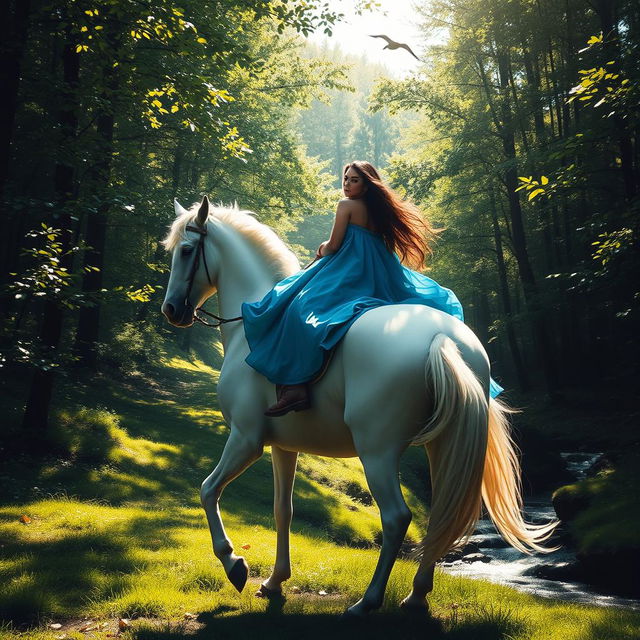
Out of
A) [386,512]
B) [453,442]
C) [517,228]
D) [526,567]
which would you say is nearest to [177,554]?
[386,512]

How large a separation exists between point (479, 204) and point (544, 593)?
21.3 metres

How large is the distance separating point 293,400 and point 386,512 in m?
1.16

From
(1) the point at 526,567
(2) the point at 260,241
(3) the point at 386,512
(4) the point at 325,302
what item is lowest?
(1) the point at 526,567

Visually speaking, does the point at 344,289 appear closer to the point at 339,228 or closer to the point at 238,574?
the point at 339,228

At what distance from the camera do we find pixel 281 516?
5.73m

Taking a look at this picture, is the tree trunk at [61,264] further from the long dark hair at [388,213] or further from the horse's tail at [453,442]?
the horse's tail at [453,442]

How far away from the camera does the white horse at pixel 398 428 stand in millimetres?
4254

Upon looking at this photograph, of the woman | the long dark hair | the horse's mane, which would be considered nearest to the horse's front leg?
the woman

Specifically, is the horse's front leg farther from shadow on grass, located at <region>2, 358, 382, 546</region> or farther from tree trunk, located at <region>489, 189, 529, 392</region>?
tree trunk, located at <region>489, 189, 529, 392</region>

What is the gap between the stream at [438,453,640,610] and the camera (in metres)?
7.89

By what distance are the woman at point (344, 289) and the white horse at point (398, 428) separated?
0.23 metres

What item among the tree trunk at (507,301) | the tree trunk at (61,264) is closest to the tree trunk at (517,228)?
the tree trunk at (507,301)

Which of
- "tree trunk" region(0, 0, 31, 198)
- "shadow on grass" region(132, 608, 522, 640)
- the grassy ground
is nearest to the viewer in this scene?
"shadow on grass" region(132, 608, 522, 640)

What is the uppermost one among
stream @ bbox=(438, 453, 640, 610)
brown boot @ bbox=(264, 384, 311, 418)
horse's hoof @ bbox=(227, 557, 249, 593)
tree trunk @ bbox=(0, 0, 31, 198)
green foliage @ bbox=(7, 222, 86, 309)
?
tree trunk @ bbox=(0, 0, 31, 198)
